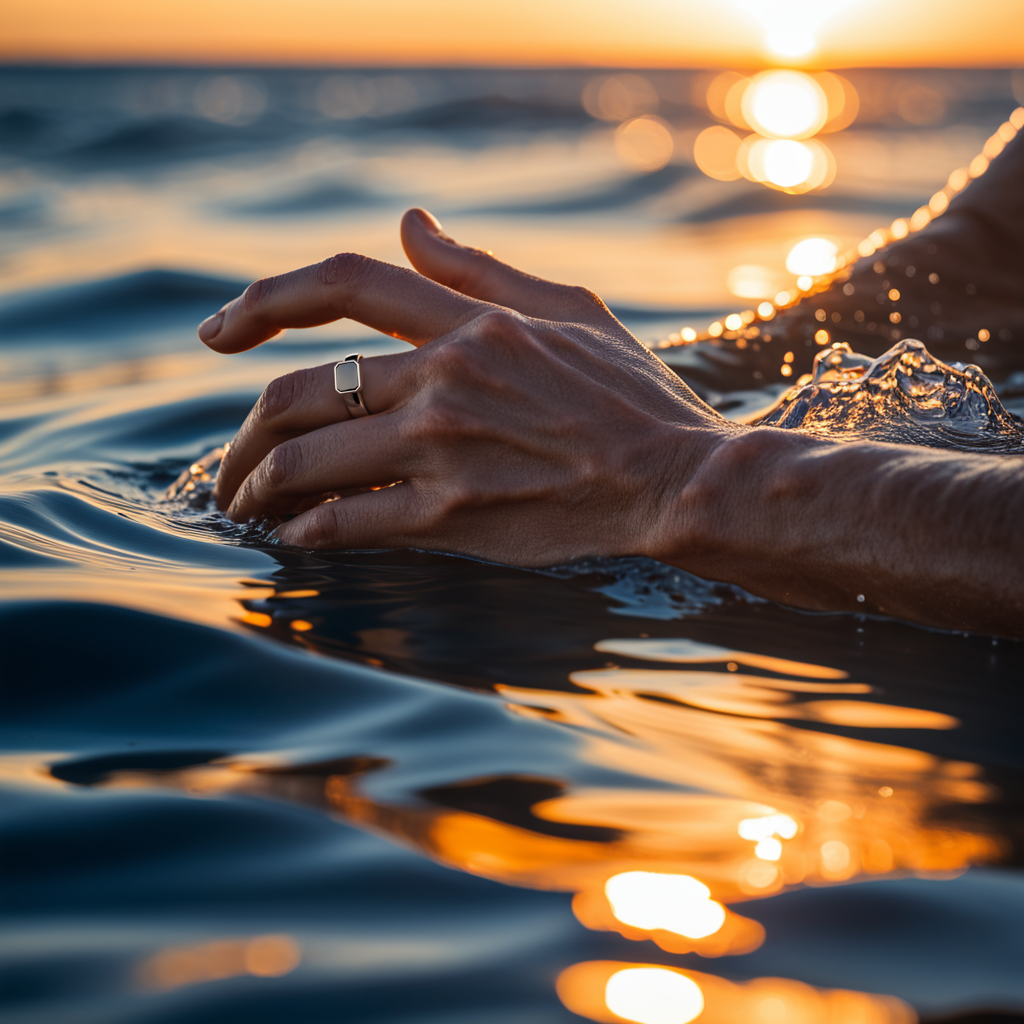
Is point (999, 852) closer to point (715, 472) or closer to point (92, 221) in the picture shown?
point (715, 472)

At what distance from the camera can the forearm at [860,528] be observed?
127 centimetres

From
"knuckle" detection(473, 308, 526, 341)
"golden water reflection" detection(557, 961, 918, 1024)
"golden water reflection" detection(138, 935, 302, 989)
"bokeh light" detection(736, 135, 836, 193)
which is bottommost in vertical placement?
"golden water reflection" detection(557, 961, 918, 1024)

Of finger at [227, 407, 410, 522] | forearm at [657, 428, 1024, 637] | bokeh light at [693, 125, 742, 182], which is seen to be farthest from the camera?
bokeh light at [693, 125, 742, 182]

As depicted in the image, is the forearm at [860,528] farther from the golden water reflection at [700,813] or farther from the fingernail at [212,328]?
the fingernail at [212,328]

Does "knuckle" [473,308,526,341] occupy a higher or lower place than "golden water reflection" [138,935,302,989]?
higher

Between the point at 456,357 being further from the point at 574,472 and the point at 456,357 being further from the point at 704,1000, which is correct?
the point at 704,1000

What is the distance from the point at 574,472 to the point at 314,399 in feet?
1.23

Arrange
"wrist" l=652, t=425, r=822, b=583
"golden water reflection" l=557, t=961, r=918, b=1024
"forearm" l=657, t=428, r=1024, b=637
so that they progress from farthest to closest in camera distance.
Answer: "wrist" l=652, t=425, r=822, b=583 → "forearm" l=657, t=428, r=1024, b=637 → "golden water reflection" l=557, t=961, r=918, b=1024

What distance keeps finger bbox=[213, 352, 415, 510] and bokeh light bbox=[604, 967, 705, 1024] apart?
0.93 metres

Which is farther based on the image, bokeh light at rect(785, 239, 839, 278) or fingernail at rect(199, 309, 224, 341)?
bokeh light at rect(785, 239, 839, 278)

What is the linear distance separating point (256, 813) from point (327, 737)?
0.52ft

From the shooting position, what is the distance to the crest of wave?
1764 millimetres

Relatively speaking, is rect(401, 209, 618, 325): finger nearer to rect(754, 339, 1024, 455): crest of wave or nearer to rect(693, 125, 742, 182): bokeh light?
rect(754, 339, 1024, 455): crest of wave

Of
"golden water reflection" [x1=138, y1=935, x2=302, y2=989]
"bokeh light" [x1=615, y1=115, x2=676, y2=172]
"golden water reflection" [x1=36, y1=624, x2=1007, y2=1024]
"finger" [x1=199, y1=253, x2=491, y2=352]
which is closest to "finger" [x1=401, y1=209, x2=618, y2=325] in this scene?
"finger" [x1=199, y1=253, x2=491, y2=352]
